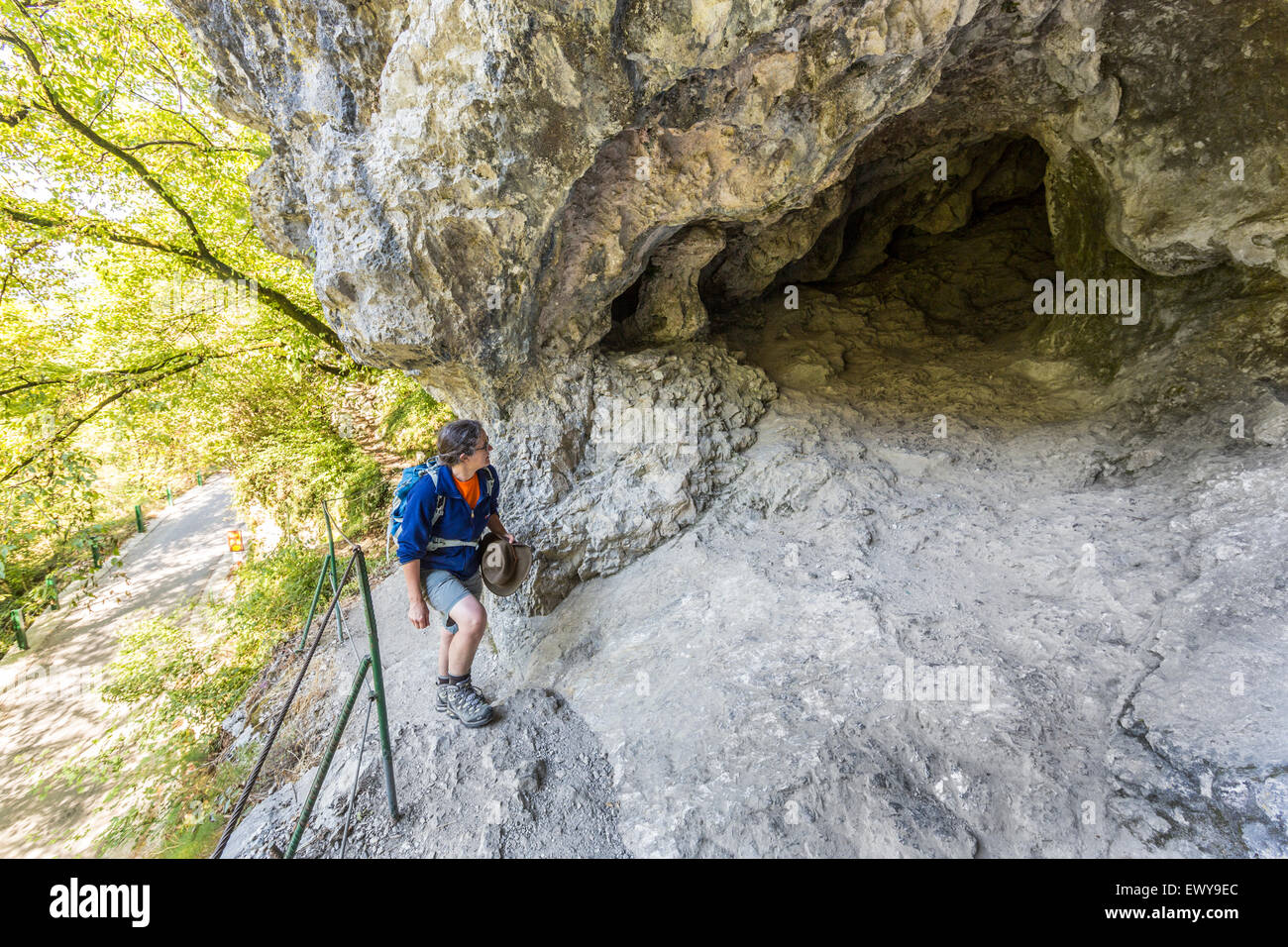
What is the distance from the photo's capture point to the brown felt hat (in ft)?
11.5

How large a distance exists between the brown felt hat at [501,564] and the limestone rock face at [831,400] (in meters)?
0.64

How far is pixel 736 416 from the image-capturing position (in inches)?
189

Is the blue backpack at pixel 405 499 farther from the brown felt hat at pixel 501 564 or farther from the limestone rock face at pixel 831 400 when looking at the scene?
the limestone rock face at pixel 831 400

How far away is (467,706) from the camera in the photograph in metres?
3.41

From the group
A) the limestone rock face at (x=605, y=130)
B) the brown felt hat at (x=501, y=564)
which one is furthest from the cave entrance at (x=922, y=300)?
the brown felt hat at (x=501, y=564)

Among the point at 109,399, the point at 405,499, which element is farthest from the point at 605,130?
the point at 109,399

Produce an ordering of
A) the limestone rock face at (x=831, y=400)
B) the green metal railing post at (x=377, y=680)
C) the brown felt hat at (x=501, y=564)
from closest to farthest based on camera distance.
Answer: the limestone rock face at (x=831, y=400) < the green metal railing post at (x=377, y=680) < the brown felt hat at (x=501, y=564)

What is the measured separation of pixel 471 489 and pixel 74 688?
8.99 metres

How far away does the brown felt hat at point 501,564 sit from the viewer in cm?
350

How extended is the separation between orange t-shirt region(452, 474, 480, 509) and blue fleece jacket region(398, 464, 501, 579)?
2 cm

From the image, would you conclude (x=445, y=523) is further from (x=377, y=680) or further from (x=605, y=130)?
(x=605, y=130)
